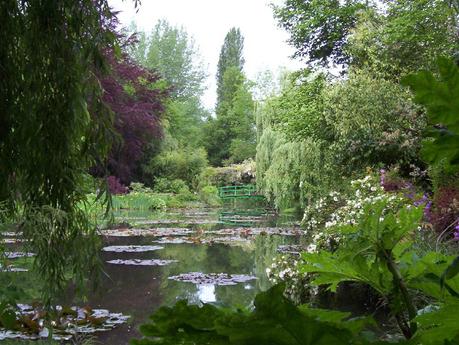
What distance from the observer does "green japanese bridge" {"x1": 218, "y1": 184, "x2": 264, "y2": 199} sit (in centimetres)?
2497

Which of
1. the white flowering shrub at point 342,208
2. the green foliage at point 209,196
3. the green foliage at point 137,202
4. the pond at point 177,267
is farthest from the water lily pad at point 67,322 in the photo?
the green foliage at point 209,196

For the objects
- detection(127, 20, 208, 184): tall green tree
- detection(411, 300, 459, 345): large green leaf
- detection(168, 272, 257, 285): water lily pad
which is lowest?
detection(168, 272, 257, 285): water lily pad

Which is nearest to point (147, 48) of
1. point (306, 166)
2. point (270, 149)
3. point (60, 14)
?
point (270, 149)

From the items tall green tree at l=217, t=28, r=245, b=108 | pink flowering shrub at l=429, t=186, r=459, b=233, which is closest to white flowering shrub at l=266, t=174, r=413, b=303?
pink flowering shrub at l=429, t=186, r=459, b=233

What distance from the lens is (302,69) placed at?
46.8ft

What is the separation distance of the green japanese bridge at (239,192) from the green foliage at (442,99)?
24.1 metres

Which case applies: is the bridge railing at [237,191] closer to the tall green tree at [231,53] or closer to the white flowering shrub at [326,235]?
the tall green tree at [231,53]

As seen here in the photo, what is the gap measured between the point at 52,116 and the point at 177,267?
16.8ft

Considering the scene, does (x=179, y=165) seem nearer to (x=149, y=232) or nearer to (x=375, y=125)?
(x=149, y=232)

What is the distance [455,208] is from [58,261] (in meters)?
4.04

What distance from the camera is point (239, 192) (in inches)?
1041

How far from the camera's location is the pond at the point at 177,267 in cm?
495

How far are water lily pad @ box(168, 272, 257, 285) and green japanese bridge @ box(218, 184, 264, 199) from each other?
→ 17965 millimetres

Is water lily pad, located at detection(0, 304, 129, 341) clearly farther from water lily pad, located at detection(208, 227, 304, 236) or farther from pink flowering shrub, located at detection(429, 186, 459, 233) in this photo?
water lily pad, located at detection(208, 227, 304, 236)
